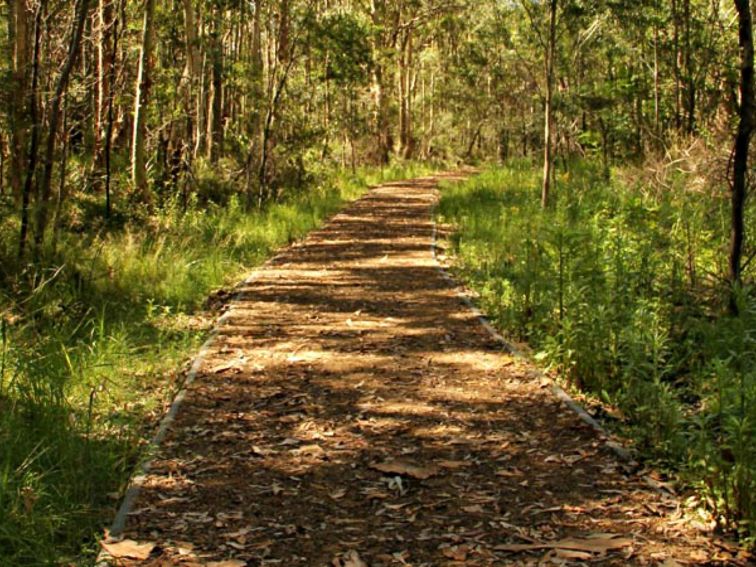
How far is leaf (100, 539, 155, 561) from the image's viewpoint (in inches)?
167

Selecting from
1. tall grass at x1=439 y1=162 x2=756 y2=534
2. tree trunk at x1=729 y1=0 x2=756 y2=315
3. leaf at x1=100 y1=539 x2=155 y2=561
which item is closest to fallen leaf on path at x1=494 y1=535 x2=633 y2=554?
tall grass at x1=439 y1=162 x2=756 y2=534

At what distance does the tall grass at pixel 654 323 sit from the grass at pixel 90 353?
11.2ft

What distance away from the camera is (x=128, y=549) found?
14.2 feet

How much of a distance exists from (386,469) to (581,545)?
153 cm

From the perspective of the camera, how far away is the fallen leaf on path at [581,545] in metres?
4.34

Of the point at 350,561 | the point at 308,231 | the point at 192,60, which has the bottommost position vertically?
the point at 350,561

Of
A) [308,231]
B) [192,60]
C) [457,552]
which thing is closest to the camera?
[457,552]

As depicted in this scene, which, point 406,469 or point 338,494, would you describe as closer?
point 338,494

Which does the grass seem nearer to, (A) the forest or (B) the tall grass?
(A) the forest

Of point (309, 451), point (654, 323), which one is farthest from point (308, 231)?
point (309, 451)

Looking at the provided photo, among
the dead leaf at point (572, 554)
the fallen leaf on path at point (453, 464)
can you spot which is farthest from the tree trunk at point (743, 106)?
the dead leaf at point (572, 554)

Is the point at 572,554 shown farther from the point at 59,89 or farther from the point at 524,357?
the point at 59,89

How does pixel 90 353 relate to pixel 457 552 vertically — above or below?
above

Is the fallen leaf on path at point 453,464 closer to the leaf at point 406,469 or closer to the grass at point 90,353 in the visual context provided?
the leaf at point 406,469
